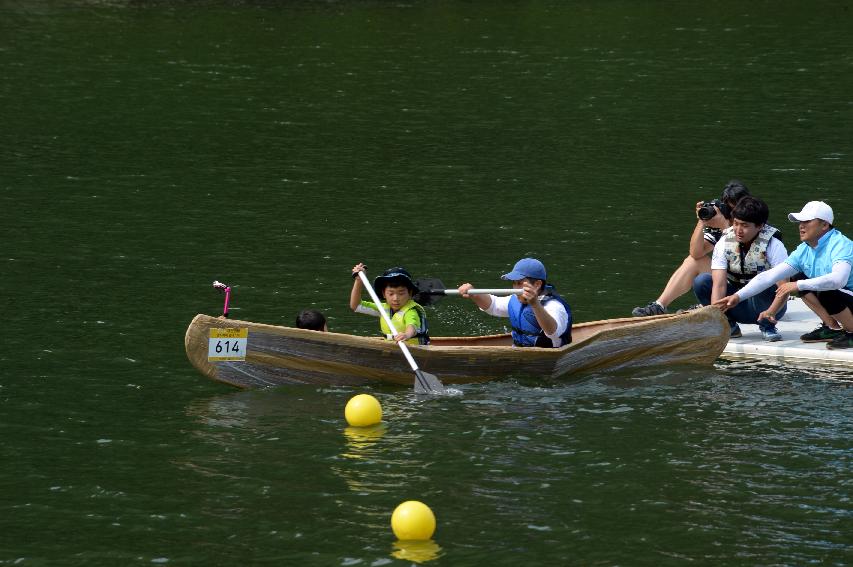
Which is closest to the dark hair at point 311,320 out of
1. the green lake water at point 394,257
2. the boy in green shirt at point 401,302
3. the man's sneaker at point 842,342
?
the boy in green shirt at point 401,302

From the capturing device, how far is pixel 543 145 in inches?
1199

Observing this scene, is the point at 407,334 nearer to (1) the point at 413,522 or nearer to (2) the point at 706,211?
(2) the point at 706,211

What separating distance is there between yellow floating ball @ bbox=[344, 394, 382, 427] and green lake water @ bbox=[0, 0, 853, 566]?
19 centimetres

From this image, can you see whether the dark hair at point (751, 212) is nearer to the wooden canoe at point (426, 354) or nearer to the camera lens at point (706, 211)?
the camera lens at point (706, 211)

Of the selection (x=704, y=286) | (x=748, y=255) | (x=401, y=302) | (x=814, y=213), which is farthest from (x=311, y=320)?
(x=814, y=213)

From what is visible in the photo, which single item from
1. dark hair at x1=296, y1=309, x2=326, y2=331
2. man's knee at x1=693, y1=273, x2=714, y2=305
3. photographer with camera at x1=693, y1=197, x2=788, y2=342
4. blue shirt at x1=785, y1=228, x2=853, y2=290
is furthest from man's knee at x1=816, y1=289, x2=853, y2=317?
dark hair at x1=296, y1=309, x2=326, y2=331

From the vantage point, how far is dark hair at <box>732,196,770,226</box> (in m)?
16.7

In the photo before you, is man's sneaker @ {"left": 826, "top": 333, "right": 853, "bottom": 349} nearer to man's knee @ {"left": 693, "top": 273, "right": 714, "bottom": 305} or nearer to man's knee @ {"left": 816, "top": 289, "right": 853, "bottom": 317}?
man's knee @ {"left": 816, "top": 289, "right": 853, "bottom": 317}

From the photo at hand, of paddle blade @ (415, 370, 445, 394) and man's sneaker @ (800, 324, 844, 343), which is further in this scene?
man's sneaker @ (800, 324, 844, 343)

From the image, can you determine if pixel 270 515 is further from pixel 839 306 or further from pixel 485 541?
pixel 839 306

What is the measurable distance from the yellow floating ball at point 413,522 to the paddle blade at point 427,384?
12.1ft

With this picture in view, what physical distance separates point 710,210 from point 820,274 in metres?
1.55

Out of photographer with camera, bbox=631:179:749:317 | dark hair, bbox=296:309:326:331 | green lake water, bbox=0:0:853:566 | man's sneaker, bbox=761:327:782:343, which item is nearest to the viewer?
green lake water, bbox=0:0:853:566

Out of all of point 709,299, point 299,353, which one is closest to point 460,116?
point 709,299
